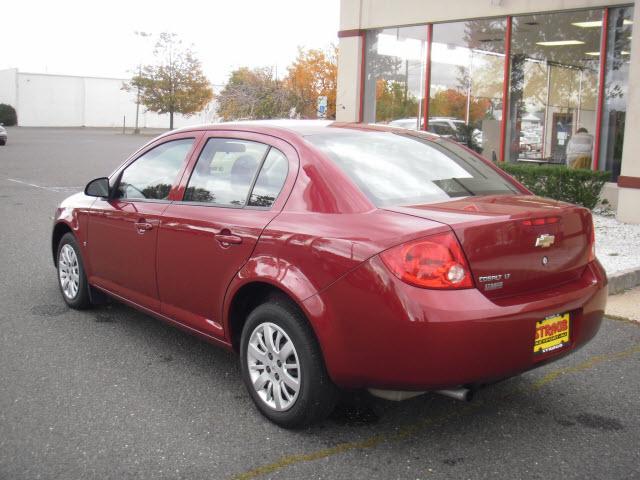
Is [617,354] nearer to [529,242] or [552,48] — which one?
[529,242]

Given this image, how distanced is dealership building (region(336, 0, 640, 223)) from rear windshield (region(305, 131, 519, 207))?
24.7 ft

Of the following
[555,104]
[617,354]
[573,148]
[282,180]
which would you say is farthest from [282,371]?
[555,104]

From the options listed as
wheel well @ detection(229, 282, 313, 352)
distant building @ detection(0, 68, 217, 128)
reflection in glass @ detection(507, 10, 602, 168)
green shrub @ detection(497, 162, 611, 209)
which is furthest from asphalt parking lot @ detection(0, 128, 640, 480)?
distant building @ detection(0, 68, 217, 128)

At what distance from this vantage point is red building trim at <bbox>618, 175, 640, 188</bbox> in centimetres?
1098

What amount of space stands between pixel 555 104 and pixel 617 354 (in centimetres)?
1013

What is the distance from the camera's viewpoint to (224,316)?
13.9ft

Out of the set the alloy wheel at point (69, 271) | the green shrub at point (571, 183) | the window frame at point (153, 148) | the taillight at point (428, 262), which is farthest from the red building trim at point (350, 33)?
the taillight at point (428, 262)

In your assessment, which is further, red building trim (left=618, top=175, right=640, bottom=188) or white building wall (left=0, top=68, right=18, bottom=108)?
white building wall (left=0, top=68, right=18, bottom=108)

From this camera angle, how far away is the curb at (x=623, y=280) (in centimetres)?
705

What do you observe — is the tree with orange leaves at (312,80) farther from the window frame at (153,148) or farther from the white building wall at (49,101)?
the white building wall at (49,101)

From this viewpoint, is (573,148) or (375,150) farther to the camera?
(573,148)

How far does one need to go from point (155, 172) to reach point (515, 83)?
11.4 metres

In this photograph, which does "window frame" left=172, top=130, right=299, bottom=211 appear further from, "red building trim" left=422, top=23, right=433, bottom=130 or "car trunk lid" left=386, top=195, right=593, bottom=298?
"red building trim" left=422, top=23, right=433, bottom=130

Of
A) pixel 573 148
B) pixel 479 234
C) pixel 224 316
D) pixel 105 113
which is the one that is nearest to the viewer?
pixel 479 234
